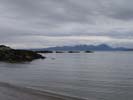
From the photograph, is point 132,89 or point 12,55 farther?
point 12,55

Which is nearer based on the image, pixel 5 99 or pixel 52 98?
pixel 5 99

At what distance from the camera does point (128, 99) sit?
23625 millimetres

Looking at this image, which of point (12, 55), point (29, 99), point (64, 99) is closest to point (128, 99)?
point (64, 99)

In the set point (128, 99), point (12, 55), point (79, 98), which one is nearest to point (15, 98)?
point (79, 98)

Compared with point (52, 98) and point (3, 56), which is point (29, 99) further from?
point (3, 56)

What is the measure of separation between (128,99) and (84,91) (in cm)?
592

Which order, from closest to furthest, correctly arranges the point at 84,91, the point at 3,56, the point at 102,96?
the point at 102,96
the point at 84,91
the point at 3,56

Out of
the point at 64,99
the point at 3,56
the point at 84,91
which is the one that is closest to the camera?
the point at 64,99

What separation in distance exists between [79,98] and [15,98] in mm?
5780

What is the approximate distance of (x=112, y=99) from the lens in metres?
23.6

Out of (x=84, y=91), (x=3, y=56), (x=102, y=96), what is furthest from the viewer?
(x=3, y=56)

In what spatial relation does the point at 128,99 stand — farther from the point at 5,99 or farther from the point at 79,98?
the point at 5,99

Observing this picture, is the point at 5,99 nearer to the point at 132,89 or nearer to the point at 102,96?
the point at 102,96

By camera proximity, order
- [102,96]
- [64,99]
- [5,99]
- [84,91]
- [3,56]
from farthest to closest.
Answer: [3,56] → [84,91] → [102,96] → [64,99] → [5,99]
